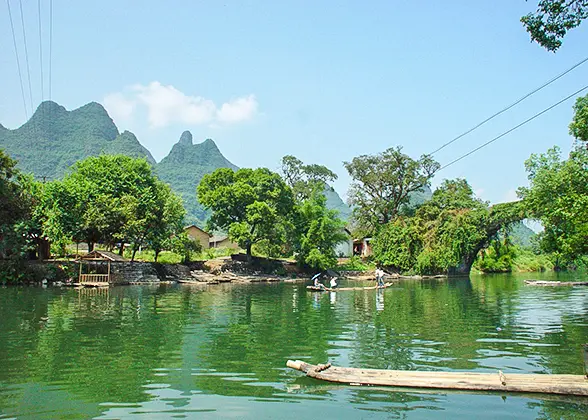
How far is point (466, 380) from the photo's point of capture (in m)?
9.23

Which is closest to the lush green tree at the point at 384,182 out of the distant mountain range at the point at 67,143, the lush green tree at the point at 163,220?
the lush green tree at the point at 163,220

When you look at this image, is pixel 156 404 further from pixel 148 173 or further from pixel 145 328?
pixel 148 173

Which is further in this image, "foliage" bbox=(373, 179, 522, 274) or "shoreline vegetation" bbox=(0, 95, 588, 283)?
"foliage" bbox=(373, 179, 522, 274)

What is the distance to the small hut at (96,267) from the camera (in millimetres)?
38844

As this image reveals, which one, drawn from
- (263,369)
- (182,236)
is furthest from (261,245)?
(263,369)

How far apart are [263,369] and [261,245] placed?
141 feet

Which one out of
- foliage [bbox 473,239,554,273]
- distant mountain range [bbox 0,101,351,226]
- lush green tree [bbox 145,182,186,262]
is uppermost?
distant mountain range [bbox 0,101,351,226]

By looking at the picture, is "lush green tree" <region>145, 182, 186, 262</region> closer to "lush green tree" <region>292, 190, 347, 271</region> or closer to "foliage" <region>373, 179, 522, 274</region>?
"lush green tree" <region>292, 190, 347, 271</region>

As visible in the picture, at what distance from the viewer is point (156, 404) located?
348 inches

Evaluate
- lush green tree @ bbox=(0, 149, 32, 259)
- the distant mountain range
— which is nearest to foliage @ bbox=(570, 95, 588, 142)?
lush green tree @ bbox=(0, 149, 32, 259)

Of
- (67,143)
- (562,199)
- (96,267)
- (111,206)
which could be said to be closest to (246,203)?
(111,206)

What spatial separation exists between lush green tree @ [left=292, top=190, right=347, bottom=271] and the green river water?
2937cm

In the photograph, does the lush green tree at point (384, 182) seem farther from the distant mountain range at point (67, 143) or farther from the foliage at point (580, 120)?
the distant mountain range at point (67, 143)

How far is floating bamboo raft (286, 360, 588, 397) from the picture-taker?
881cm
